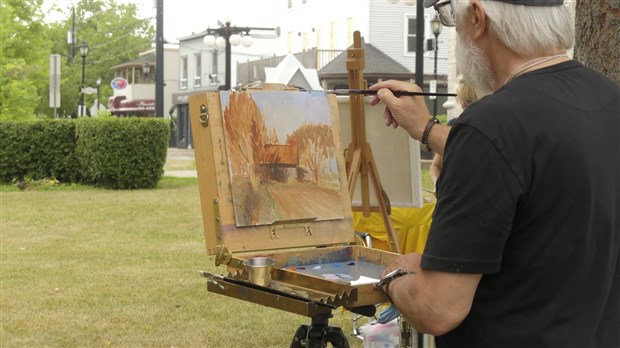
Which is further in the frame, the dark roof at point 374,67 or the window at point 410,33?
the window at point 410,33

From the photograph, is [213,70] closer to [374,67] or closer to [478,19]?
[374,67]

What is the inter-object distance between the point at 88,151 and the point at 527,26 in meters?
17.1

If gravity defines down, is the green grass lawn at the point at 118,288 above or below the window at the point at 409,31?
below

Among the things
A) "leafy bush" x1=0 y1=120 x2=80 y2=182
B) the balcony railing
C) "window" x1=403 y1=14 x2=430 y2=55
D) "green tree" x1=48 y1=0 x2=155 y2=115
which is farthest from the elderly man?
"green tree" x1=48 y1=0 x2=155 y2=115

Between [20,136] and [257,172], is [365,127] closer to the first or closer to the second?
[257,172]

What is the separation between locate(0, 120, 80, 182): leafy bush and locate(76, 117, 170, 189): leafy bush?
102 centimetres

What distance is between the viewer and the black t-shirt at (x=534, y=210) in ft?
6.13

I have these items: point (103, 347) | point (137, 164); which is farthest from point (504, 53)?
point (137, 164)

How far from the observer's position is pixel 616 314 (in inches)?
81.9

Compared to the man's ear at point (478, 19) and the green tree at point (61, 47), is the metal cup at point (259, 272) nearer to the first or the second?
the man's ear at point (478, 19)

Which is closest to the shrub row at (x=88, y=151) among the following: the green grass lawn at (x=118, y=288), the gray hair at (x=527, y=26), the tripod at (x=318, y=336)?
the green grass lawn at (x=118, y=288)

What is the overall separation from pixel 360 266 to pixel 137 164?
14.5m

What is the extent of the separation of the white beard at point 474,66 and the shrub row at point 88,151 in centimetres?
1599

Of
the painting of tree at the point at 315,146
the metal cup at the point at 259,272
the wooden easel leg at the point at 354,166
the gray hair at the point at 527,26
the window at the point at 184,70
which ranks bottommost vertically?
the metal cup at the point at 259,272
